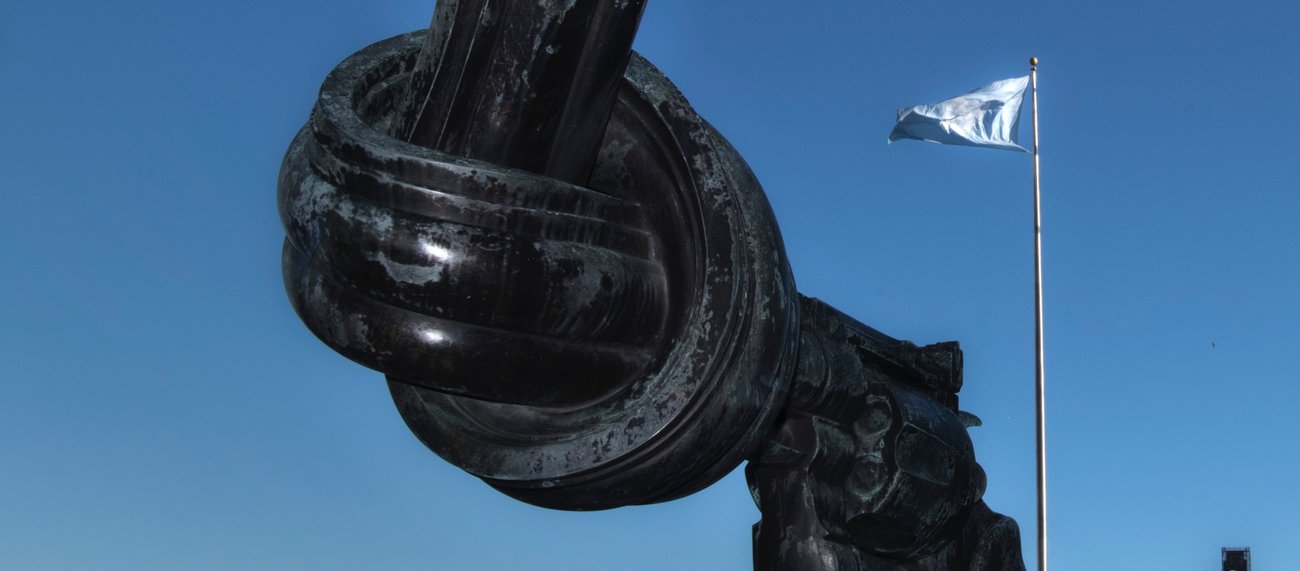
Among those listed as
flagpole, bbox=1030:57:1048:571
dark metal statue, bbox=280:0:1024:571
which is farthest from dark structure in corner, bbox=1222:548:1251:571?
dark metal statue, bbox=280:0:1024:571

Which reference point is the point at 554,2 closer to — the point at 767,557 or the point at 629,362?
the point at 629,362

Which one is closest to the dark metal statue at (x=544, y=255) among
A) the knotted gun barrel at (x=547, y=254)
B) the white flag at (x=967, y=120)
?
the knotted gun barrel at (x=547, y=254)

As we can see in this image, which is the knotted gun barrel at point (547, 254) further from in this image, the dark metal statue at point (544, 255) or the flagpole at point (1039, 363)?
the flagpole at point (1039, 363)

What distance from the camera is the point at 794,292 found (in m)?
2.07

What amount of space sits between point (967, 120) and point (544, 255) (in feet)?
42.5

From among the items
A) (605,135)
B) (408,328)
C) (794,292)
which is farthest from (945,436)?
(408,328)

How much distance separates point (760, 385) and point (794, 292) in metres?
0.18

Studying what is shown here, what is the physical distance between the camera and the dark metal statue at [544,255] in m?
1.79

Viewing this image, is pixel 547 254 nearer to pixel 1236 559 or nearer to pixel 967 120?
pixel 1236 559

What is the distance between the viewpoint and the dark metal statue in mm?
1788

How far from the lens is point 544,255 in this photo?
1817mm

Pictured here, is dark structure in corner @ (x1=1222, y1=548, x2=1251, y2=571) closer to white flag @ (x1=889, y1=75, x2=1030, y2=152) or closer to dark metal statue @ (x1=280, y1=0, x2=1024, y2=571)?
white flag @ (x1=889, y1=75, x2=1030, y2=152)

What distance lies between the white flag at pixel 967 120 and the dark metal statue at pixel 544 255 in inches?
490

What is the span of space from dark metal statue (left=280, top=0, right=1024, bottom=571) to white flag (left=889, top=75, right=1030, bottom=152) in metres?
12.4
